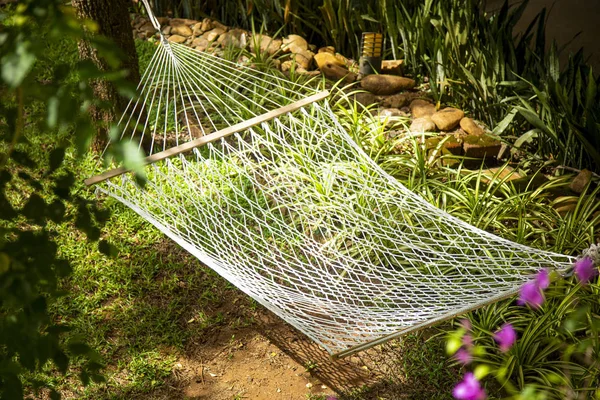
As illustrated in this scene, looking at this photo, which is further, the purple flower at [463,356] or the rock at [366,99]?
the rock at [366,99]

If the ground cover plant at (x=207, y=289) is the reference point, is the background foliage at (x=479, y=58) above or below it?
above

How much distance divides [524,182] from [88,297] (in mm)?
1682

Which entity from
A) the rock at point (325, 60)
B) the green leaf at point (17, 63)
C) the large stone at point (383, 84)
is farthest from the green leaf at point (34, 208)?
the rock at point (325, 60)

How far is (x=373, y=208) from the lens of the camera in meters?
2.62

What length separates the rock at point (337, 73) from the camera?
355 centimetres

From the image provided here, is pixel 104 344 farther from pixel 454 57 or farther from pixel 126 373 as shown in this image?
pixel 454 57

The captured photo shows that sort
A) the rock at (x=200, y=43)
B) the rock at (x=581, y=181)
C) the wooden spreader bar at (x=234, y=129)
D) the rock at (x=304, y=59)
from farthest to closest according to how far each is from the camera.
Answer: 1. the rock at (x=200, y=43)
2. the rock at (x=304, y=59)
3. the rock at (x=581, y=181)
4. the wooden spreader bar at (x=234, y=129)

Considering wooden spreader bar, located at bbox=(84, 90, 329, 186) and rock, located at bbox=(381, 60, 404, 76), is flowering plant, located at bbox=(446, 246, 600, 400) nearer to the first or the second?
wooden spreader bar, located at bbox=(84, 90, 329, 186)

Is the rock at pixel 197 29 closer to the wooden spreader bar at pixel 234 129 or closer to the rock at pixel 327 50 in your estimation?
the rock at pixel 327 50

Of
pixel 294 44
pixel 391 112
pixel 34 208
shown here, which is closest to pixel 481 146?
pixel 391 112

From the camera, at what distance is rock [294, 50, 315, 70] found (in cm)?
371

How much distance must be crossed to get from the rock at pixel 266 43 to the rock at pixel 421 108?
2.79ft

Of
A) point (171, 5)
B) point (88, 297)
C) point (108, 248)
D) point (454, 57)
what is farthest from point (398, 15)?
A: point (108, 248)

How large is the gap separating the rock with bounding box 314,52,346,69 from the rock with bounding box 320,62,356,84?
0.03 m
